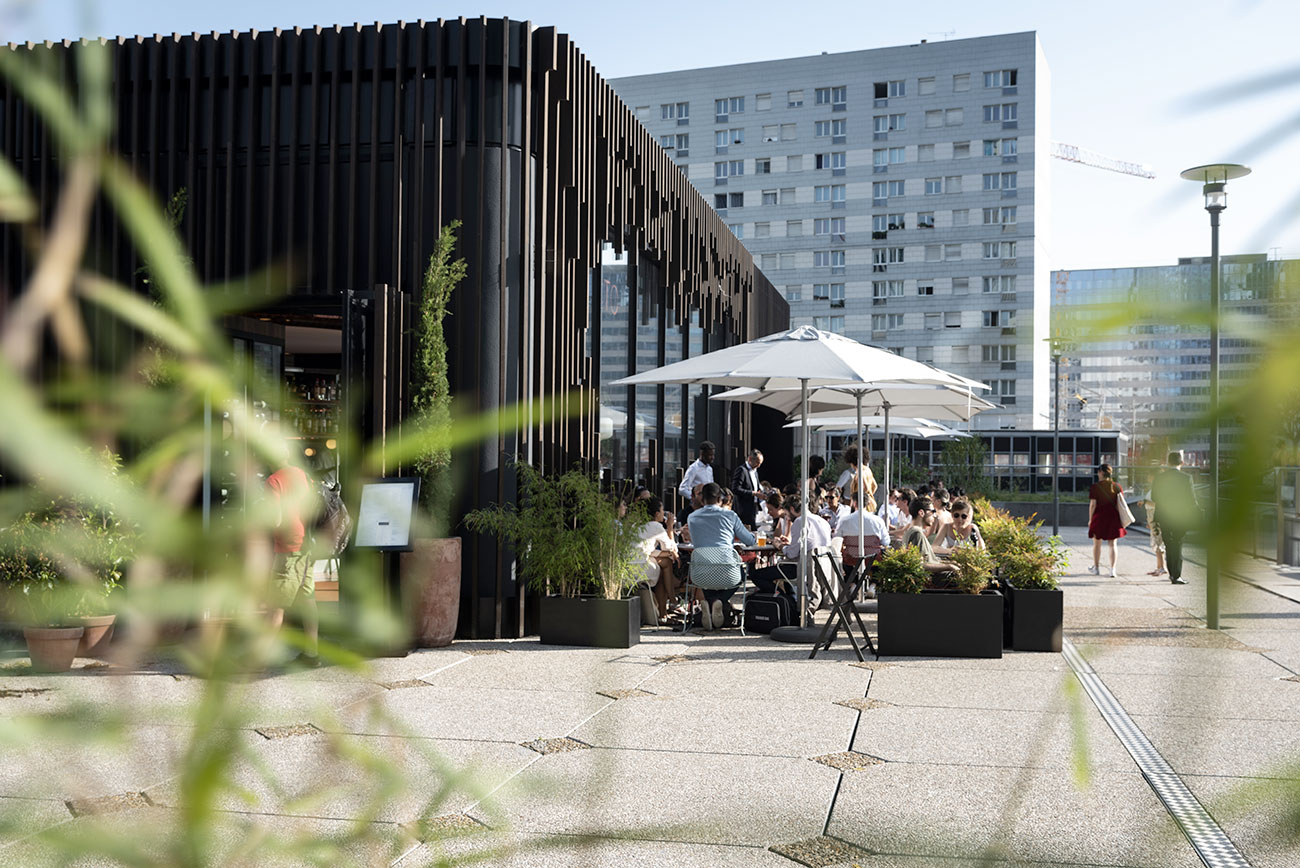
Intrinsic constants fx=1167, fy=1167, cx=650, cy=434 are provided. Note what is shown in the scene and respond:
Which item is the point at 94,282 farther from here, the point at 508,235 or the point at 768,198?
the point at 768,198

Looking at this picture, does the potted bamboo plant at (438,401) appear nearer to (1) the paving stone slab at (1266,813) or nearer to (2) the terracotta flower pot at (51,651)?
(2) the terracotta flower pot at (51,651)

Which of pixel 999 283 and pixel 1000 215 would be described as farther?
pixel 999 283

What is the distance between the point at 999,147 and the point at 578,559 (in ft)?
203

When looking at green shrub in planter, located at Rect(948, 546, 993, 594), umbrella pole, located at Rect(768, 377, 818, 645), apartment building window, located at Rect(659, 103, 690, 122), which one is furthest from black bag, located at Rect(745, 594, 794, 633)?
apartment building window, located at Rect(659, 103, 690, 122)

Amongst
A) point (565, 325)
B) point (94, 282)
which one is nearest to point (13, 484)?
point (94, 282)

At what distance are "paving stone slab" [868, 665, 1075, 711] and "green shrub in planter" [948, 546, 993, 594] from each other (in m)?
0.87

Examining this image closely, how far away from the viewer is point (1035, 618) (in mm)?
8383

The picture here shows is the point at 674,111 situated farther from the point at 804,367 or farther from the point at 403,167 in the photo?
the point at 804,367

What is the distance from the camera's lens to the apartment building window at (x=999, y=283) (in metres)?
64.9

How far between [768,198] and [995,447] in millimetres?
33334

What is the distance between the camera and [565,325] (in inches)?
411

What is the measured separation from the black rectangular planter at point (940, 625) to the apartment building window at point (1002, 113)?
6174 centimetres

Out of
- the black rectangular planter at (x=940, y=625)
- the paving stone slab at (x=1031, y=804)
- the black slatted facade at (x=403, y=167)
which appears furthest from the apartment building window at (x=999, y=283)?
the paving stone slab at (x=1031, y=804)

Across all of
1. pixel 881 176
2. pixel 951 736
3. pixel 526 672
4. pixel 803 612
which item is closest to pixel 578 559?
pixel 526 672
